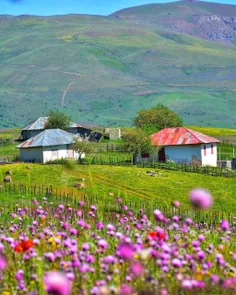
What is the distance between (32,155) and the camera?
70.0m

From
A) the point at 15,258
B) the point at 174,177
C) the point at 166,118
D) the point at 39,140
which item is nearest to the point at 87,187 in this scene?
the point at 174,177

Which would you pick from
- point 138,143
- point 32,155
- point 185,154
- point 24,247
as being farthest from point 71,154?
point 24,247

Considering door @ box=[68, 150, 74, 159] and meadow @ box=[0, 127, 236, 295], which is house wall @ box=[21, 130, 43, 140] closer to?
door @ box=[68, 150, 74, 159]

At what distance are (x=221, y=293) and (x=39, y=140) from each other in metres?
64.5

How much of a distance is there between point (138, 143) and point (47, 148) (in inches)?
387

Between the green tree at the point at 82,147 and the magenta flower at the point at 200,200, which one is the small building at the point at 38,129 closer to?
the green tree at the point at 82,147

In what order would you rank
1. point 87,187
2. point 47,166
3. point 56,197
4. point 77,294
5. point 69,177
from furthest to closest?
1. point 47,166
2. point 69,177
3. point 87,187
4. point 56,197
5. point 77,294

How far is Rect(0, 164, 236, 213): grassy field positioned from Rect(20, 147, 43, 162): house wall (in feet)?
31.0

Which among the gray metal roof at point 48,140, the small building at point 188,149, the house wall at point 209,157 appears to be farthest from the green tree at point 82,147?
the house wall at point 209,157

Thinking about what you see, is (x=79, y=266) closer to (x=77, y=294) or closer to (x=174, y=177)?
(x=77, y=294)

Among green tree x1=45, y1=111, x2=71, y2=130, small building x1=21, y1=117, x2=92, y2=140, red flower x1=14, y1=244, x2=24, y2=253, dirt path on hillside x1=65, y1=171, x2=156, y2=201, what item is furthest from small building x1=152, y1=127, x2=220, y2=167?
red flower x1=14, y1=244, x2=24, y2=253

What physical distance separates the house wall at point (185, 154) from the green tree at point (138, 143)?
97.5 inches

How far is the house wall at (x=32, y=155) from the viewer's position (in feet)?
227

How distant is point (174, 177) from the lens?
182 feet
